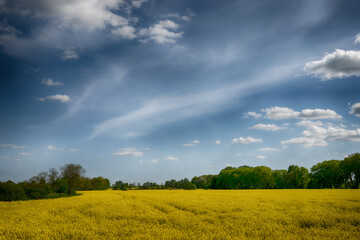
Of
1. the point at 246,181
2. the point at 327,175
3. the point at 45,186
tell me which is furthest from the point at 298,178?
the point at 45,186

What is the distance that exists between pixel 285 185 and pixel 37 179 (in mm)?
97856

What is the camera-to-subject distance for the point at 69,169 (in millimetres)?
68875

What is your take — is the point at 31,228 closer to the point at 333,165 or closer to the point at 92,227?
the point at 92,227

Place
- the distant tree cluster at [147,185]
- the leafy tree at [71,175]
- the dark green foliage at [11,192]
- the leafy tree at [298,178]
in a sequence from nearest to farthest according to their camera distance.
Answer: the dark green foliage at [11,192], the leafy tree at [71,175], the leafy tree at [298,178], the distant tree cluster at [147,185]

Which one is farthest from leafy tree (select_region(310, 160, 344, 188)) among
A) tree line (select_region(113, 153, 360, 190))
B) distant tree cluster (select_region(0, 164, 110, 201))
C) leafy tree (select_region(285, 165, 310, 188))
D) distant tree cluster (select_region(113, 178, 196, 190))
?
distant tree cluster (select_region(0, 164, 110, 201))

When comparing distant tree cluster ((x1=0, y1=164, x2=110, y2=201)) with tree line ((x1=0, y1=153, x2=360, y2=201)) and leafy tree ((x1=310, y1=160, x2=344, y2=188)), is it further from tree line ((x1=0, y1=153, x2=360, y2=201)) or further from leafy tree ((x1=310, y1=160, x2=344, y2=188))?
leafy tree ((x1=310, y1=160, x2=344, y2=188))

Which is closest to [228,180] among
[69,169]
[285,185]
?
[285,185]

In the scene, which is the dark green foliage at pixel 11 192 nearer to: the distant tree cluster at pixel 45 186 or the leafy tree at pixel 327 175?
the distant tree cluster at pixel 45 186


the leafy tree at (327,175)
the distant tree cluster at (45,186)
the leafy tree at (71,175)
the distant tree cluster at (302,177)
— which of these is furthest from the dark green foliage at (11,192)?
the leafy tree at (327,175)

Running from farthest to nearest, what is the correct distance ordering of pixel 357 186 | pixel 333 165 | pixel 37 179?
pixel 333 165 → pixel 357 186 → pixel 37 179

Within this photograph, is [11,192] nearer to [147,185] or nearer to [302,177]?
[147,185]

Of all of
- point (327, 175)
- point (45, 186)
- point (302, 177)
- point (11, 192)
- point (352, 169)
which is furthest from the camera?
point (302, 177)

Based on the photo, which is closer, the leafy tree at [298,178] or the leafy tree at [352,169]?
the leafy tree at [352,169]

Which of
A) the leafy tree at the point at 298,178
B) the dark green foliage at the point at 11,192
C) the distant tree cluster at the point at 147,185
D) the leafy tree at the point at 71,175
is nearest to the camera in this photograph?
the dark green foliage at the point at 11,192
